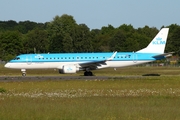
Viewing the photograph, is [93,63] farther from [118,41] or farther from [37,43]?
[37,43]

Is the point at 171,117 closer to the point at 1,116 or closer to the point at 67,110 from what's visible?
the point at 67,110

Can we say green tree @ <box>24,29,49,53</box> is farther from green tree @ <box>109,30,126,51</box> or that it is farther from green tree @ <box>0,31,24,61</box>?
green tree @ <box>109,30,126,51</box>

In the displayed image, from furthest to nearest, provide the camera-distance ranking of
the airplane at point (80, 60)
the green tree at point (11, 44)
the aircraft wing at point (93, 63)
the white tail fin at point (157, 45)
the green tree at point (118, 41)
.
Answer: the green tree at point (11, 44) < the green tree at point (118, 41) < the white tail fin at point (157, 45) < the airplane at point (80, 60) < the aircraft wing at point (93, 63)

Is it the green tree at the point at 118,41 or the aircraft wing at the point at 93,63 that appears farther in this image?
the green tree at the point at 118,41

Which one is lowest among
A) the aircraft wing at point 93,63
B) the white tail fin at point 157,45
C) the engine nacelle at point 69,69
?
the engine nacelle at point 69,69

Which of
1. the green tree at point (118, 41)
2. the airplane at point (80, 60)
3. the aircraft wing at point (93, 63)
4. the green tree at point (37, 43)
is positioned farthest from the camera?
the green tree at point (37, 43)

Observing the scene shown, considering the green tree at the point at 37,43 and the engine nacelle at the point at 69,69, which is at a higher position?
the green tree at the point at 37,43

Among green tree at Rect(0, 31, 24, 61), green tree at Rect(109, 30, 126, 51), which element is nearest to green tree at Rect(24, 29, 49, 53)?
green tree at Rect(0, 31, 24, 61)

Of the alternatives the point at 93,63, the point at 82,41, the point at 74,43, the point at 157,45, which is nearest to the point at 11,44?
the point at 74,43

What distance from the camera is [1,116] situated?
1683 centimetres

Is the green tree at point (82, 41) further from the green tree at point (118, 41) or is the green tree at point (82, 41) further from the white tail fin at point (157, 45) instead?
the white tail fin at point (157, 45)

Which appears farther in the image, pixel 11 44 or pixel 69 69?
pixel 11 44

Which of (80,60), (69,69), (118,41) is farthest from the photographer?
(118,41)

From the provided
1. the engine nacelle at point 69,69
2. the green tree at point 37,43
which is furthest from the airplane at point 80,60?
the green tree at point 37,43
